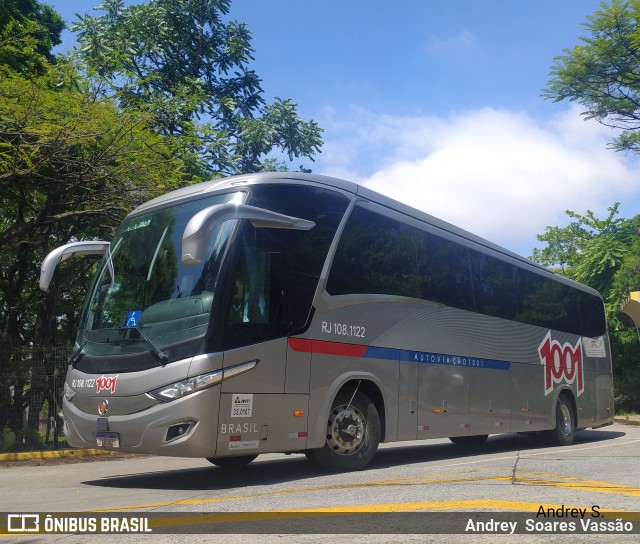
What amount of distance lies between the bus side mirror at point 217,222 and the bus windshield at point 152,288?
0.90ft

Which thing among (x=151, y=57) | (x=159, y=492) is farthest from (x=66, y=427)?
(x=151, y=57)

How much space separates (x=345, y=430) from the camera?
9359 mm

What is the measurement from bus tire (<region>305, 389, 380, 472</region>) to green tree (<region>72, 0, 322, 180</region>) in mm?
11950

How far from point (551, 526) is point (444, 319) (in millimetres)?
6435

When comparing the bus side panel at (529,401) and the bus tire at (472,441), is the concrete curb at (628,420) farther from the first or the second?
the bus side panel at (529,401)

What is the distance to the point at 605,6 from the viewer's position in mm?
22984

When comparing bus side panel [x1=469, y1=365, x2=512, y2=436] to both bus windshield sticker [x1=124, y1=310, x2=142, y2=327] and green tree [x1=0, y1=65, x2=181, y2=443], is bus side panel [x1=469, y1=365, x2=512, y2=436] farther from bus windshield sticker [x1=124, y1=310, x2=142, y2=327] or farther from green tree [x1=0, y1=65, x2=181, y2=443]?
green tree [x1=0, y1=65, x2=181, y2=443]

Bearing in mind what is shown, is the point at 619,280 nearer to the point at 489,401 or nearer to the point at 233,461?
the point at 489,401

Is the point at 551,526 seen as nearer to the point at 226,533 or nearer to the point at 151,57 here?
the point at 226,533

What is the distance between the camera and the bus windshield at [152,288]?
26.2 ft

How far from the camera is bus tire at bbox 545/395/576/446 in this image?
15.1 metres

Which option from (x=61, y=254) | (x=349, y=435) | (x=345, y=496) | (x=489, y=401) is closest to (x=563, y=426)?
(x=489, y=401)

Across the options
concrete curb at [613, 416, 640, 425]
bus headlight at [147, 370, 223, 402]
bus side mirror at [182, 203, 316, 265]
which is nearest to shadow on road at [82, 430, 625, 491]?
bus headlight at [147, 370, 223, 402]

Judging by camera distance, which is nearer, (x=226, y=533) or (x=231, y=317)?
(x=226, y=533)
